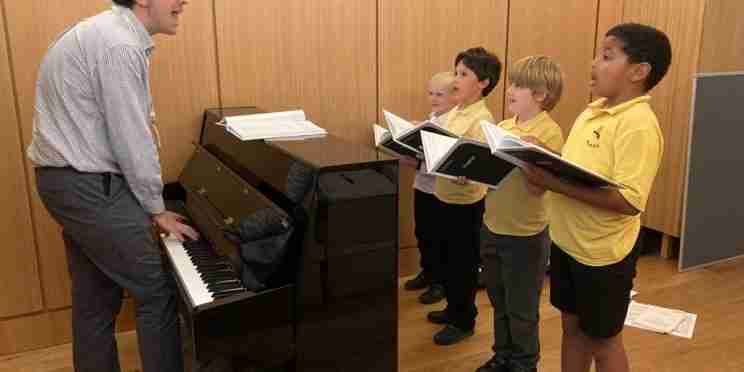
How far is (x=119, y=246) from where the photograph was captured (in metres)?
1.93

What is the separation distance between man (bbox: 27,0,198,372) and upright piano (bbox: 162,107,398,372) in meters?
0.13

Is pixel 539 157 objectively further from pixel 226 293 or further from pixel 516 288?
pixel 226 293

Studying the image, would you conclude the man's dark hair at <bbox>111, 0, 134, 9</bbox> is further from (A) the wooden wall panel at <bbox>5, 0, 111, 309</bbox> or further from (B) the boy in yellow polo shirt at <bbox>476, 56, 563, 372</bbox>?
(B) the boy in yellow polo shirt at <bbox>476, 56, 563, 372</bbox>

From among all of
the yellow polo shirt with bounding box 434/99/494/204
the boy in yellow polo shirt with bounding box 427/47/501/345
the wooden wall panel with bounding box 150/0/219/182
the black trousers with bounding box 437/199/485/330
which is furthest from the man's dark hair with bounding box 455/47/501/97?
the wooden wall panel with bounding box 150/0/219/182

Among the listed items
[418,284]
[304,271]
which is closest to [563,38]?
[418,284]

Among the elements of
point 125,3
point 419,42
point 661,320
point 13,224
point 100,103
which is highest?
point 125,3

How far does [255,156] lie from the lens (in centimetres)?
216

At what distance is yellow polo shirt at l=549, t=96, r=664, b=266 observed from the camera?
64.5 inches

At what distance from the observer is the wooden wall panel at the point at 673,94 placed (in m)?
3.51

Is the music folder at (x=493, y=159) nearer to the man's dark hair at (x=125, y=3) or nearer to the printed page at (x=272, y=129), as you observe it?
the printed page at (x=272, y=129)

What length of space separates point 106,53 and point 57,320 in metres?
1.56

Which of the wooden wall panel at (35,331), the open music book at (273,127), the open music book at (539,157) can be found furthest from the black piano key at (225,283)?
the wooden wall panel at (35,331)

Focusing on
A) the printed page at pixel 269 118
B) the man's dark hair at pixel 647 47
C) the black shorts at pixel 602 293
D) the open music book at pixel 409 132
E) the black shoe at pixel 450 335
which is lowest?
the black shoe at pixel 450 335

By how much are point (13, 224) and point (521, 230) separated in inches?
84.2
